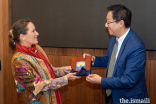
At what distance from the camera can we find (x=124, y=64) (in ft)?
5.28

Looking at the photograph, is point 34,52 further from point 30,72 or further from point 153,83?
point 153,83

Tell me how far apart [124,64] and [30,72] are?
3.24ft

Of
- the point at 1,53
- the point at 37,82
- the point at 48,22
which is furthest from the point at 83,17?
the point at 1,53

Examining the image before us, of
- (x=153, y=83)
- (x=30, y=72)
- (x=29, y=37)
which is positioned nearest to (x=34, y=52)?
(x=29, y=37)

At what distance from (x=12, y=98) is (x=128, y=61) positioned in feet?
7.82

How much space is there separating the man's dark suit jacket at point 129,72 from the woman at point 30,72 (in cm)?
51

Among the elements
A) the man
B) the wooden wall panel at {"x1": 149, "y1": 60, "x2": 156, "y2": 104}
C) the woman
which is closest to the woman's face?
the woman

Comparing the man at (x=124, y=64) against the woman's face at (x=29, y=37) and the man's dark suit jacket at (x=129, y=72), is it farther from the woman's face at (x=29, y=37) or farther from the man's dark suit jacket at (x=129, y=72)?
the woman's face at (x=29, y=37)

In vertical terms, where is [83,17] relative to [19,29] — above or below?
above

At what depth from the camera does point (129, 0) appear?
2221mm

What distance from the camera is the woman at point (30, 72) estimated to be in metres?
1.65

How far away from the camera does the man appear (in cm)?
154

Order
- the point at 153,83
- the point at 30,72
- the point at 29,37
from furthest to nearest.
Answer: the point at 153,83
the point at 29,37
the point at 30,72

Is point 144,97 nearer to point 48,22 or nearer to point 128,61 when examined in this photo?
point 128,61
